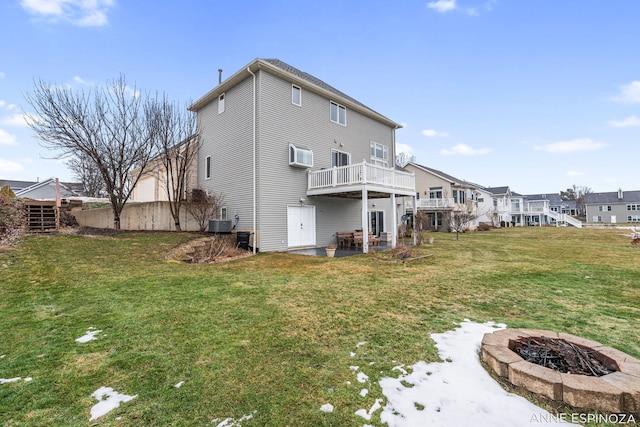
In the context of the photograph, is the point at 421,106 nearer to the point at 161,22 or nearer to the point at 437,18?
the point at 437,18

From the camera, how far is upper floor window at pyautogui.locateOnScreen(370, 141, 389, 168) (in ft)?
60.3

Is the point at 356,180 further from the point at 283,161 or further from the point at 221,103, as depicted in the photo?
the point at 221,103

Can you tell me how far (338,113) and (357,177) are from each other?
18.1 ft

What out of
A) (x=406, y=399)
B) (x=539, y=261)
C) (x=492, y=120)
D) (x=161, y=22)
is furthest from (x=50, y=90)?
(x=492, y=120)

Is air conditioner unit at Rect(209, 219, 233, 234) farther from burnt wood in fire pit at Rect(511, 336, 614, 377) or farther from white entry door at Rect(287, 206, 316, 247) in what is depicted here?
burnt wood in fire pit at Rect(511, 336, 614, 377)

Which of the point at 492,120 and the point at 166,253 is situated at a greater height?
the point at 492,120

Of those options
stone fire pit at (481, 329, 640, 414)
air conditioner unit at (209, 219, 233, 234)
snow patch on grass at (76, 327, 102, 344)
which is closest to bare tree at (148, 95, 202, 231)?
air conditioner unit at (209, 219, 233, 234)

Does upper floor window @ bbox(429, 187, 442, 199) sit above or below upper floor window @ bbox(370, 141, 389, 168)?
below

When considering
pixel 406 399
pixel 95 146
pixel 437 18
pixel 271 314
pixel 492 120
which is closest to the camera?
pixel 406 399

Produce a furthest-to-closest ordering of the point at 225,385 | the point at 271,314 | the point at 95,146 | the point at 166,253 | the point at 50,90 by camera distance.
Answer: the point at 95,146 → the point at 50,90 → the point at 166,253 → the point at 271,314 → the point at 225,385

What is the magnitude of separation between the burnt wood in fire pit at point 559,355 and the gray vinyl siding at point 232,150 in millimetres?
10909

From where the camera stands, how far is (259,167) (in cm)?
1240

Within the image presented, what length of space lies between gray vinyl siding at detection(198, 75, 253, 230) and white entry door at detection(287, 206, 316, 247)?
76.8 inches

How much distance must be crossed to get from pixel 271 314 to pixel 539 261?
34.8 ft
